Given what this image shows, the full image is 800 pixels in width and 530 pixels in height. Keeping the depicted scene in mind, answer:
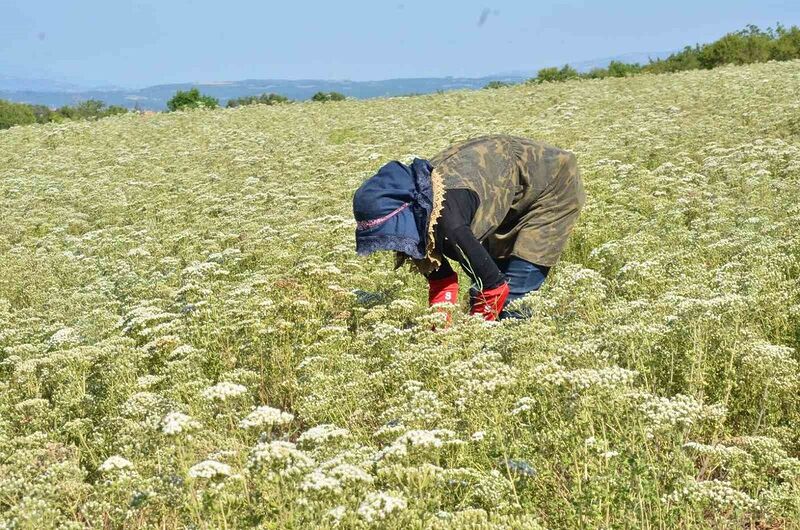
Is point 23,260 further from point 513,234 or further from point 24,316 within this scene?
point 513,234

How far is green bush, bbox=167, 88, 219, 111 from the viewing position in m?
43.2

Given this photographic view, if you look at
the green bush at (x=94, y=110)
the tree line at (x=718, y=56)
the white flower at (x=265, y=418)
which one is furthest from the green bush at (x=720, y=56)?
the white flower at (x=265, y=418)

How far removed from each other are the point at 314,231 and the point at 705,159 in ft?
20.4

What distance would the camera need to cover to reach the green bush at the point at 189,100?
4316 cm

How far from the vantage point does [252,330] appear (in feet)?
20.3

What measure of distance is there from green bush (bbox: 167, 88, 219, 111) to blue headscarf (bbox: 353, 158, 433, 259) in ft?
128

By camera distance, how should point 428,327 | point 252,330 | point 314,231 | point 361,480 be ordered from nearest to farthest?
1. point 361,480
2. point 428,327
3. point 252,330
4. point 314,231

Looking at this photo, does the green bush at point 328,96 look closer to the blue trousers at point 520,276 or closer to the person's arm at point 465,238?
the blue trousers at point 520,276

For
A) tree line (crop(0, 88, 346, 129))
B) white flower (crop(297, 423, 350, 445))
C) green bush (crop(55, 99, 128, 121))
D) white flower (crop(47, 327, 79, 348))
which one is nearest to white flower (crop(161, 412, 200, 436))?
white flower (crop(297, 423, 350, 445))

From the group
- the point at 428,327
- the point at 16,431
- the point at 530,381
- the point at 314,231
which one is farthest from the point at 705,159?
the point at 16,431

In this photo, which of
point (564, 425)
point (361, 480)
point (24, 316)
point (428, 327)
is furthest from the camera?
point (24, 316)

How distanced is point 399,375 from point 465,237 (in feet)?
3.96

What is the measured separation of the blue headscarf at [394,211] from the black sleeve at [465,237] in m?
0.13

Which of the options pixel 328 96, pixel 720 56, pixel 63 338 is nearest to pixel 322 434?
pixel 63 338
